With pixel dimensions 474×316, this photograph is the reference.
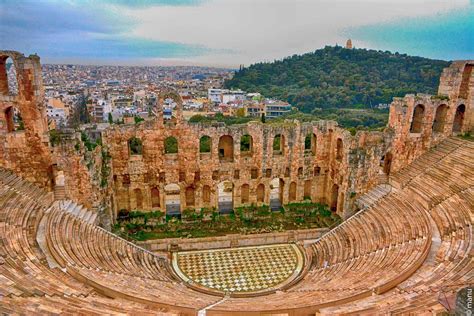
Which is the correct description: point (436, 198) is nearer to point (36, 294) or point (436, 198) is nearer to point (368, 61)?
point (36, 294)

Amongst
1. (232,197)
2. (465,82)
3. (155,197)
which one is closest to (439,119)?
(465,82)

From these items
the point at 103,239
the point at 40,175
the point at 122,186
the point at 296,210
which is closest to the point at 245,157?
the point at 296,210

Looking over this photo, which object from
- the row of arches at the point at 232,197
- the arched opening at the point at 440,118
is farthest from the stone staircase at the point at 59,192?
the arched opening at the point at 440,118

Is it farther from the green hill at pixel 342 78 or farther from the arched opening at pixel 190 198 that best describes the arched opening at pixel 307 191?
the green hill at pixel 342 78

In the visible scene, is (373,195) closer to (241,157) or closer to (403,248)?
(403,248)

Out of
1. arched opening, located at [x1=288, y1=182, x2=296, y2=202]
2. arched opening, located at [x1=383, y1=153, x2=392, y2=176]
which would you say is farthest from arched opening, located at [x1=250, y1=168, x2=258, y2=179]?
arched opening, located at [x1=383, y1=153, x2=392, y2=176]

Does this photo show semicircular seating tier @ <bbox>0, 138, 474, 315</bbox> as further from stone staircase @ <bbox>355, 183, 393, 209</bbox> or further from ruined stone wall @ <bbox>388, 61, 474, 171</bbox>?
ruined stone wall @ <bbox>388, 61, 474, 171</bbox>

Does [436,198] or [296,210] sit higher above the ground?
[436,198]

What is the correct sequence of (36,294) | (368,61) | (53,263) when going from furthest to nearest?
(368,61)
(53,263)
(36,294)
